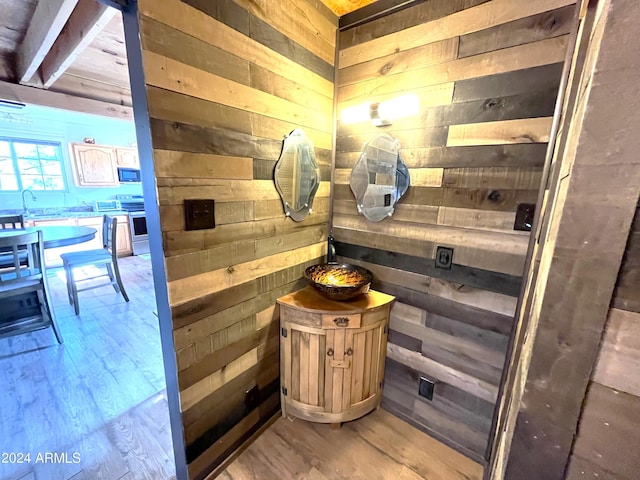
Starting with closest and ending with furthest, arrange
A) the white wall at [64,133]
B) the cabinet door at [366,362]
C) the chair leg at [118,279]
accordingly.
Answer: the cabinet door at [366,362] → the chair leg at [118,279] → the white wall at [64,133]

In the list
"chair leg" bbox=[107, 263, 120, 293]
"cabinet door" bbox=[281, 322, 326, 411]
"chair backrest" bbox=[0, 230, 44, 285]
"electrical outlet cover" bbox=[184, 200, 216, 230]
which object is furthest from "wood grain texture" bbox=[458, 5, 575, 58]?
"chair leg" bbox=[107, 263, 120, 293]

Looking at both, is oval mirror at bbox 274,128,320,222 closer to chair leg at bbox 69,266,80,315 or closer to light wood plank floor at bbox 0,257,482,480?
light wood plank floor at bbox 0,257,482,480

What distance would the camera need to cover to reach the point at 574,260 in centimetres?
54

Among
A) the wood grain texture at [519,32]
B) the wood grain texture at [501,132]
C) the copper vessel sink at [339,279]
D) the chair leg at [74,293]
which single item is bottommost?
the chair leg at [74,293]

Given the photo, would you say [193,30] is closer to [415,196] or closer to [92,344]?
[415,196]

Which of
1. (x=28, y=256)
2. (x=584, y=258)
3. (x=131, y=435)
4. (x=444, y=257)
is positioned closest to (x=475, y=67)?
(x=444, y=257)

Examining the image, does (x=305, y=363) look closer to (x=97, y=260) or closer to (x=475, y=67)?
(x=475, y=67)

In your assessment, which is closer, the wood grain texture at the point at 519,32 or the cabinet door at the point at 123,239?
the wood grain texture at the point at 519,32

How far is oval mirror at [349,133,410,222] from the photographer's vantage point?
1571 mm

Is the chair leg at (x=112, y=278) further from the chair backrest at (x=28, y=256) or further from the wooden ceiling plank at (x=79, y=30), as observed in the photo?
the wooden ceiling plank at (x=79, y=30)

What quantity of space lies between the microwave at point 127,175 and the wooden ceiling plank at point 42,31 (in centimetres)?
360

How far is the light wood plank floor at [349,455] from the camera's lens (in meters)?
1.43

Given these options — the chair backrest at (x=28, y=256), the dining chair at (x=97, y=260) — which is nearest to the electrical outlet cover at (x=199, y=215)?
the chair backrest at (x=28, y=256)

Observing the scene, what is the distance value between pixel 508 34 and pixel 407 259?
3.90 ft
